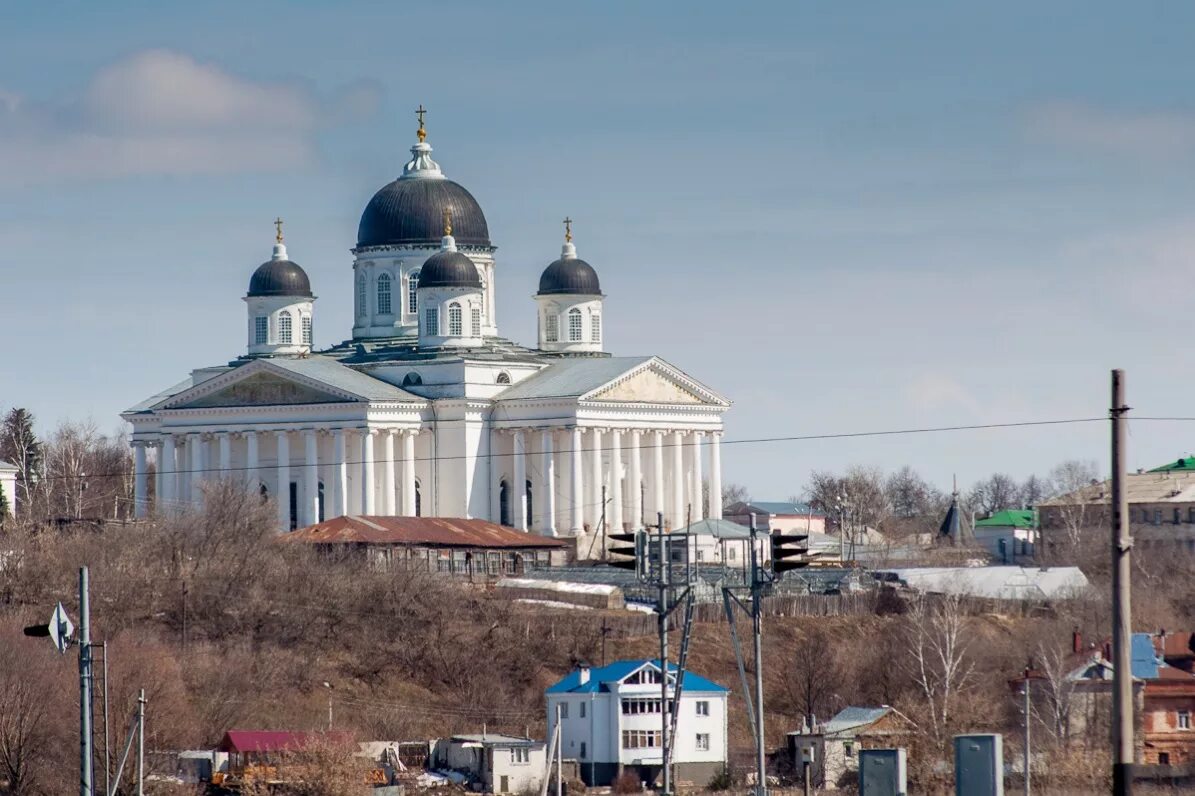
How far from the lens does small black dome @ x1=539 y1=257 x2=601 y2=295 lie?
9412cm

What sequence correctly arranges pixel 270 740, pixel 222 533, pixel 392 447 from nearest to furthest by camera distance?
pixel 270 740 < pixel 222 533 < pixel 392 447

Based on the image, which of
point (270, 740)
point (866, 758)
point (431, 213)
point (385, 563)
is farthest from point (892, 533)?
point (866, 758)

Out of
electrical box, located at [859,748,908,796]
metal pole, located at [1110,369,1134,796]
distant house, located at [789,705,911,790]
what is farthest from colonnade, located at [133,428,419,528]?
metal pole, located at [1110,369,1134,796]

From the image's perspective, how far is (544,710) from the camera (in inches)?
2334

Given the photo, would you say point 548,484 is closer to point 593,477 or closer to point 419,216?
point 593,477

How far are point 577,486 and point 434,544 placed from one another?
11312 millimetres

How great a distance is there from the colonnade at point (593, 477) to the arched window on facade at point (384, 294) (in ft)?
29.5

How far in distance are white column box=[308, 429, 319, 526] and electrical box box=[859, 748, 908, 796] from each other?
57.7 metres

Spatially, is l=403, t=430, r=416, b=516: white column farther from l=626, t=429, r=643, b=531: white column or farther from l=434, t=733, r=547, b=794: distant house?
l=434, t=733, r=547, b=794: distant house

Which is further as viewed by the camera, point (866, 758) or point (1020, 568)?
point (1020, 568)

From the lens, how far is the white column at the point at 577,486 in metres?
85.7

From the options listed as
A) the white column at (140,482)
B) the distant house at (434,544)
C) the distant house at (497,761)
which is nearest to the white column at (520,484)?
the distant house at (434,544)

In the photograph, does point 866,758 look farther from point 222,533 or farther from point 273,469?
point 273,469

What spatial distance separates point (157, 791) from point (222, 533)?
80.5 feet
